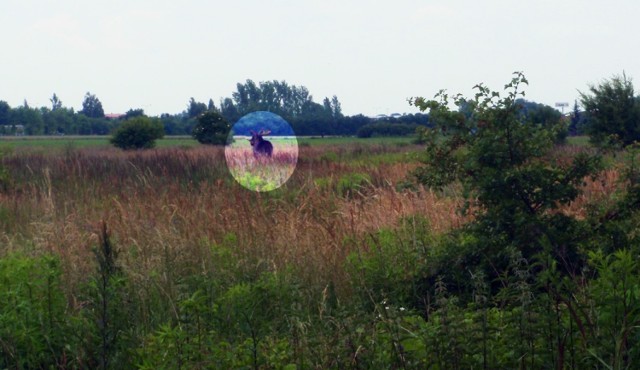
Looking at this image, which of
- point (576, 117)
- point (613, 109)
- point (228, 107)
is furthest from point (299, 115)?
point (576, 117)

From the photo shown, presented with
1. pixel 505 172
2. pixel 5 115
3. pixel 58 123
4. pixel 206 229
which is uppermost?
pixel 505 172

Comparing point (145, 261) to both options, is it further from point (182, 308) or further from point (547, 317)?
point (547, 317)

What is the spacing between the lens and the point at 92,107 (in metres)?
154

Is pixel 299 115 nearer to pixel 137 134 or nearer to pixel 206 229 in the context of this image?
pixel 137 134

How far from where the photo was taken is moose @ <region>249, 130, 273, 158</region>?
58.4ft

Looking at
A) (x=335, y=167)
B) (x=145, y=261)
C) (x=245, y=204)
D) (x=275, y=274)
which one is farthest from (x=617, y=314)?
(x=335, y=167)

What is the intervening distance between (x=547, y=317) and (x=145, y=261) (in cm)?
358

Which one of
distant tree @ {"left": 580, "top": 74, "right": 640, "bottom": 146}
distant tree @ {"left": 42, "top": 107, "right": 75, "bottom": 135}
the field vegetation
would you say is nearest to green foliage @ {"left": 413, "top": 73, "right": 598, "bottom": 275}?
the field vegetation

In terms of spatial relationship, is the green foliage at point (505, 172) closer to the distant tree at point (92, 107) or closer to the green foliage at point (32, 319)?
the green foliage at point (32, 319)

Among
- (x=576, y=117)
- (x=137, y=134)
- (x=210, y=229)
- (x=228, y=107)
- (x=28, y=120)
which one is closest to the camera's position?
(x=210, y=229)

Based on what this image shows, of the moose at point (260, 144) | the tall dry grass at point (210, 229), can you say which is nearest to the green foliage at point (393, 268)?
the tall dry grass at point (210, 229)
